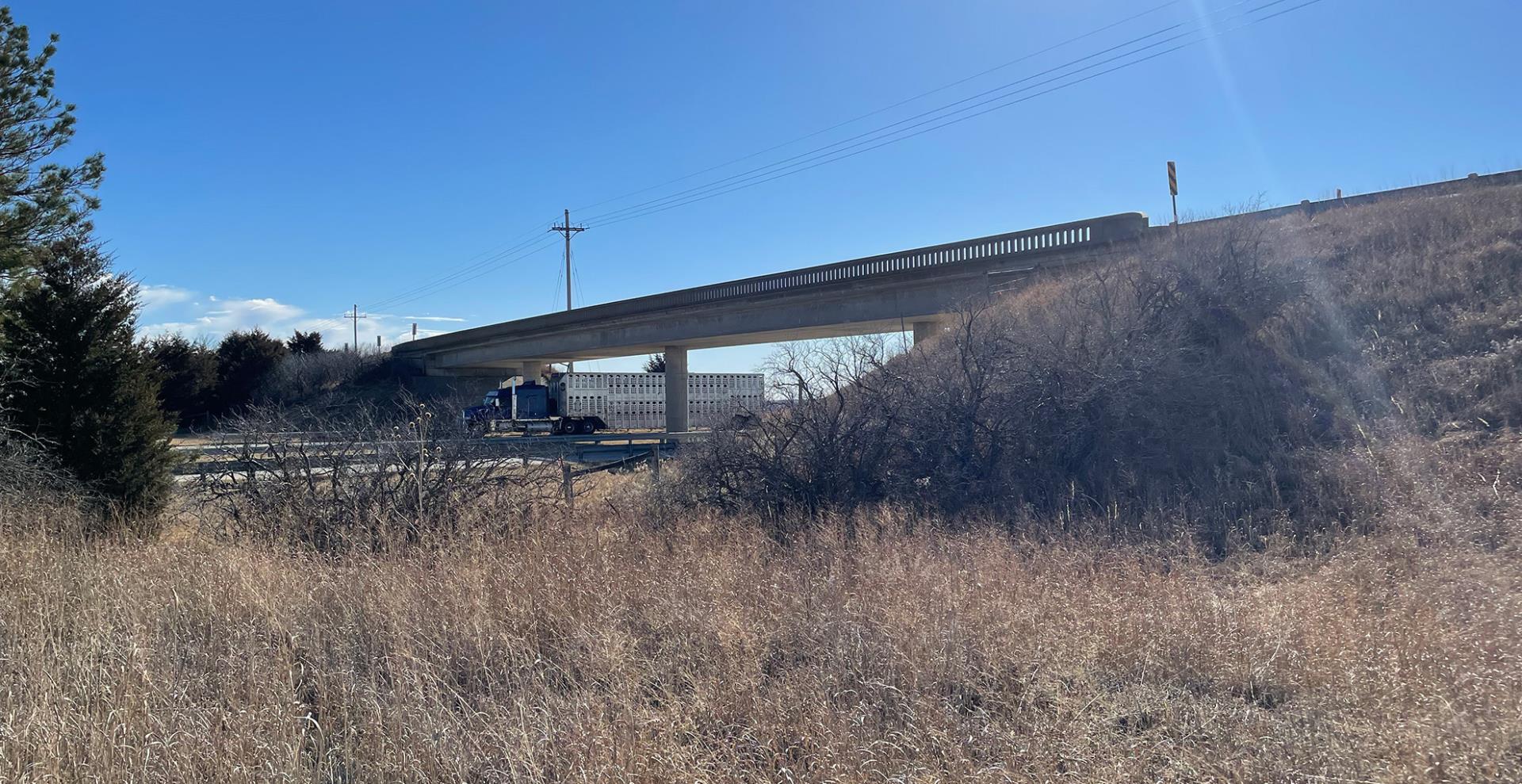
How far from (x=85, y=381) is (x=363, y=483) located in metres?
6.50

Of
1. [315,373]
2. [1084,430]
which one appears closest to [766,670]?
[1084,430]

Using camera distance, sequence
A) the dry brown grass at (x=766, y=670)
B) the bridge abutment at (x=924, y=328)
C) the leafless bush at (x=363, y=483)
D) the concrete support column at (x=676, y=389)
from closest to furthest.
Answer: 1. the dry brown grass at (x=766, y=670)
2. the leafless bush at (x=363, y=483)
3. the bridge abutment at (x=924, y=328)
4. the concrete support column at (x=676, y=389)

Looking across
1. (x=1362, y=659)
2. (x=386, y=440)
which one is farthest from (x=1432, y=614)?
(x=386, y=440)

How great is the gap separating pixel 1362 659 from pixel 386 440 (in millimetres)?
9092

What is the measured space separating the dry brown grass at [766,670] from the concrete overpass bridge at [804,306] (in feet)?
55.2

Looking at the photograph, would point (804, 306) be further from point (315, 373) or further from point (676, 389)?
point (315, 373)

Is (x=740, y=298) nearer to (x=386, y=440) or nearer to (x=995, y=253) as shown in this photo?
(x=995, y=253)

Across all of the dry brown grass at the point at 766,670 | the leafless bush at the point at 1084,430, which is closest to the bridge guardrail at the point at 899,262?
the leafless bush at the point at 1084,430

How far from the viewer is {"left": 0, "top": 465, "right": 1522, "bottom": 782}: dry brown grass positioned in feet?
11.6

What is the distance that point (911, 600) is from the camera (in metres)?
5.21

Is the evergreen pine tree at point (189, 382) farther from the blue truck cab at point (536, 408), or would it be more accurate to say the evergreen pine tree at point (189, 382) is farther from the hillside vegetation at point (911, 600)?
the hillside vegetation at point (911, 600)

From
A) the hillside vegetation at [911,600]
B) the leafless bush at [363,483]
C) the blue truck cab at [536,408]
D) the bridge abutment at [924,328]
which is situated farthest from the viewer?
the blue truck cab at [536,408]

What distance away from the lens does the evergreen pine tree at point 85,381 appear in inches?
495

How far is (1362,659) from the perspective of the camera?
4.17 m
